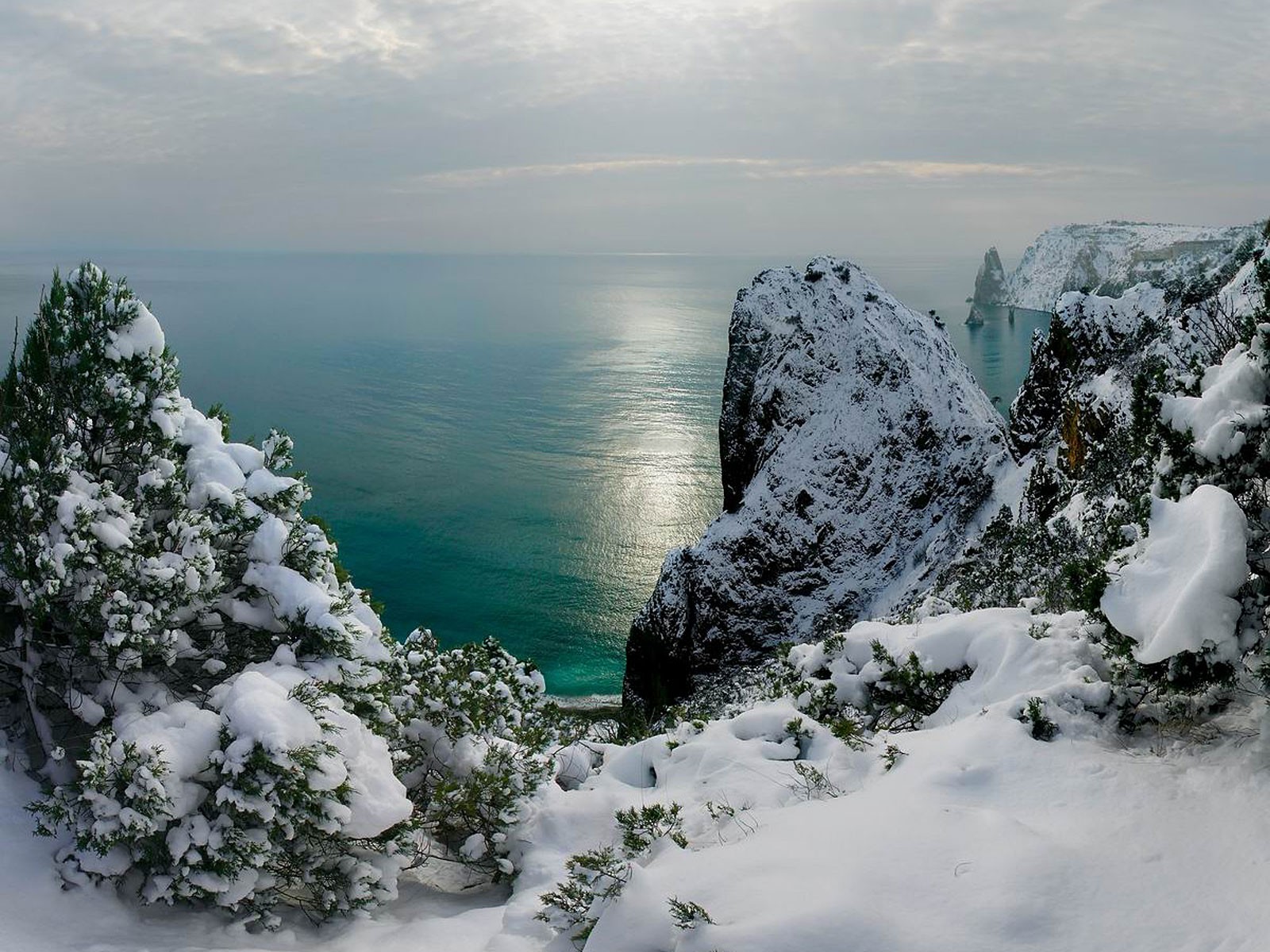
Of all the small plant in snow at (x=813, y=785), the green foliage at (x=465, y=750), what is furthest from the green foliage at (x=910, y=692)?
the green foliage at (x=465, y=750)

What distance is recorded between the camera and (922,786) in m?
6.82

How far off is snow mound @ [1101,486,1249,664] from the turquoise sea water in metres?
45.8

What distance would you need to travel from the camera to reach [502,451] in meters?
99.9

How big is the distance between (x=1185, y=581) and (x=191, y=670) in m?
9.49

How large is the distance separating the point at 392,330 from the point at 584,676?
5886 inches

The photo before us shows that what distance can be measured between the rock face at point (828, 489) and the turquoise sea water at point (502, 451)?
15.4m

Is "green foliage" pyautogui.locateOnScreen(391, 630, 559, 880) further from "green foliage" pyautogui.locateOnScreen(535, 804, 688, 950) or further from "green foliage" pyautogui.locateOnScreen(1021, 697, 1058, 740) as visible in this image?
"green foliage" pyautogui.locateOnScreen(1021, 697, 1058, 740)

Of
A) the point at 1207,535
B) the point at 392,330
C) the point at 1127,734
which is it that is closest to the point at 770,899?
the point at 1127,734

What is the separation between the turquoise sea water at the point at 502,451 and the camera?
6247 cm

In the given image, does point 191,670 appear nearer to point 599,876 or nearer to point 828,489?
point 599,876

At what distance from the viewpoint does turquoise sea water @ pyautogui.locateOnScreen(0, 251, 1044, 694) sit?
62.5 metres

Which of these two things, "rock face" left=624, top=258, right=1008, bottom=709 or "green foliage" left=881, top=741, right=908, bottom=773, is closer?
"green foliage" left=881, top=741, right=908, bottom=773

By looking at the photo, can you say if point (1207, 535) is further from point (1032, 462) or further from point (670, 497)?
point (670, 497)

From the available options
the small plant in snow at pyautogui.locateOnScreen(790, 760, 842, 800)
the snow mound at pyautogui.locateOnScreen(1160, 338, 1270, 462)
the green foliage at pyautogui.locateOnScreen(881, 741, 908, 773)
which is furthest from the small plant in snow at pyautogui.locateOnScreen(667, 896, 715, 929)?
the snow mound at pyautogui.locateOnScreen(1160, 338, 1270, 462)
